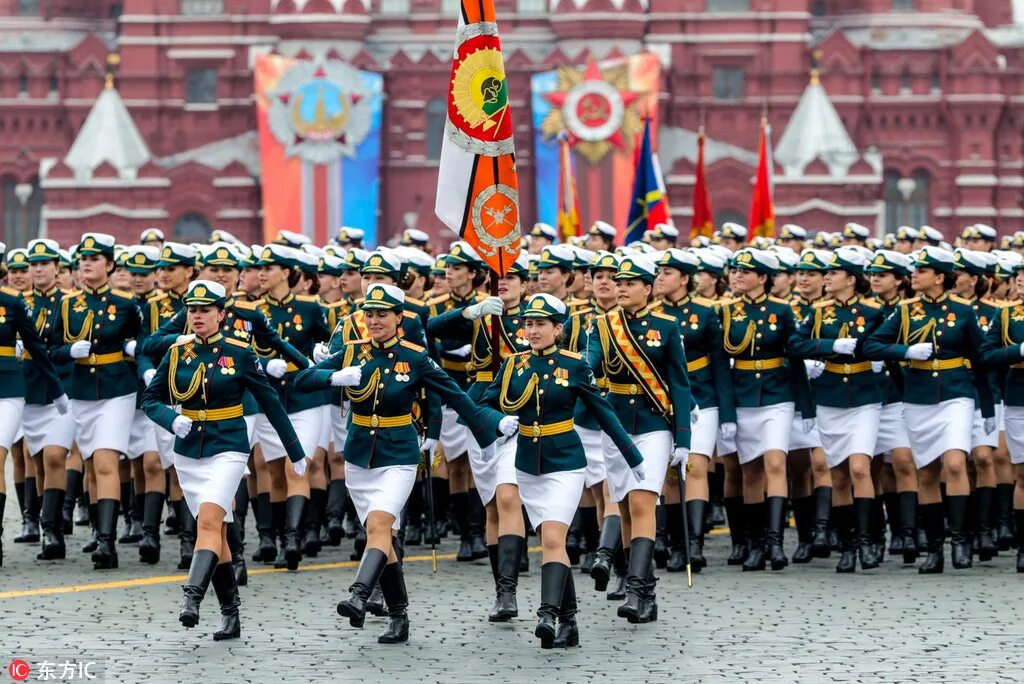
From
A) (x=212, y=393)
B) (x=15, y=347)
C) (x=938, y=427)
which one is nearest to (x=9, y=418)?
(x=15, y=347)

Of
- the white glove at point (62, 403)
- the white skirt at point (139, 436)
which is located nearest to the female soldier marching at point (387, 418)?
the white glove at point (62, 403)

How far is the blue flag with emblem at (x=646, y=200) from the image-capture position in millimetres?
24156

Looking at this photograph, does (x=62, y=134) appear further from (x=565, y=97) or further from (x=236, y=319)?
(x=236, y=319)

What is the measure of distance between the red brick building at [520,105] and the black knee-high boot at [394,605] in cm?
4373

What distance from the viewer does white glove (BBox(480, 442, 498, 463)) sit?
10.7m

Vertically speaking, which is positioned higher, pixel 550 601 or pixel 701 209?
pixel 701 209

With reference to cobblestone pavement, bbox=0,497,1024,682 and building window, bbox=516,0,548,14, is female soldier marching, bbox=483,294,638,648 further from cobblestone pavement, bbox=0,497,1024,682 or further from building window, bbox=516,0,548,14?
building window, bbox=516,0,548,14

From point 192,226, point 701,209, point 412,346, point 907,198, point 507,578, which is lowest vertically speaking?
point 507,578

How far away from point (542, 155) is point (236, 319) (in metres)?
40.3

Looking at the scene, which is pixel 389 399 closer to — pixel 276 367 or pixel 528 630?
pixel 528 630

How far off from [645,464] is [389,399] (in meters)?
1.53

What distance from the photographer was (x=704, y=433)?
43.9ft

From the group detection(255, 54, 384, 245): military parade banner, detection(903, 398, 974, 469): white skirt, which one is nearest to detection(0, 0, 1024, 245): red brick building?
detection(255, 54, 384, 245): military parade banner

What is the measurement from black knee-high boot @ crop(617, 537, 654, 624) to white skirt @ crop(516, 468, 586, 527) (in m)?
0.57
